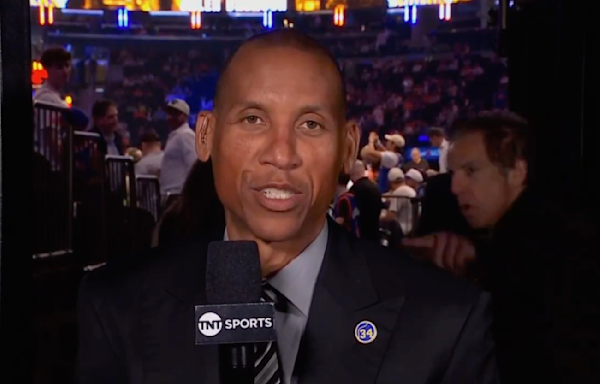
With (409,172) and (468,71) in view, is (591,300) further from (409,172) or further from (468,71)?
(468,71)

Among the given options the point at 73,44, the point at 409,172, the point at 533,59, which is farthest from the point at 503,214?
the point at 73,44

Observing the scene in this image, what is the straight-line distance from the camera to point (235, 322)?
103cm

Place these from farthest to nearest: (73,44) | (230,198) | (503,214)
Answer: (73,44) → (503,214) → (230,198)

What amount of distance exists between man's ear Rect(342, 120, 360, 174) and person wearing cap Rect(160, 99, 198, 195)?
572 cm

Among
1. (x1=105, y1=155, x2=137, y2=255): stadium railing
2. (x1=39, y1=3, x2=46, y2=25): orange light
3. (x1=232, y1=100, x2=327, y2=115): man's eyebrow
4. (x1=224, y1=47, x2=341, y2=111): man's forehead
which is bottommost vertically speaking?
(x1=105, y1=155, x2=137, y2=255): stadium railing

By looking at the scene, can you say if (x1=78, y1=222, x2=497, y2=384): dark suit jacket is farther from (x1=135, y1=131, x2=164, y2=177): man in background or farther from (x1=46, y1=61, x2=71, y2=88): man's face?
(x1=135, y1=131, x2=164, y2=177): man in background

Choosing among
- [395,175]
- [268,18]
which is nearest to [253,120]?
[395,175]

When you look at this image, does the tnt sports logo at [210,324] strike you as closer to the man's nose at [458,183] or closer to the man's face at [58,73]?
the man's nose at [458,183]

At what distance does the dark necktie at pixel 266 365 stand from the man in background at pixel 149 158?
7.42 m

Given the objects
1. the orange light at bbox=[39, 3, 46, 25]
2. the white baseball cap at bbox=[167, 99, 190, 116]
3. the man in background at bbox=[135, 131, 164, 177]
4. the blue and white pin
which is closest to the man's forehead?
the blue and white pin

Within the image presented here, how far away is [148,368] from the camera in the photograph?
1.43 meters

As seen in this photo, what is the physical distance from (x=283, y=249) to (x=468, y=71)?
11793mm

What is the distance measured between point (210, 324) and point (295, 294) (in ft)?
1.53

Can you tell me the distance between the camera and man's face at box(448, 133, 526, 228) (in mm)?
2943
